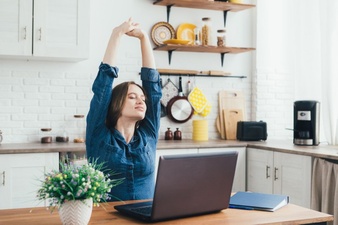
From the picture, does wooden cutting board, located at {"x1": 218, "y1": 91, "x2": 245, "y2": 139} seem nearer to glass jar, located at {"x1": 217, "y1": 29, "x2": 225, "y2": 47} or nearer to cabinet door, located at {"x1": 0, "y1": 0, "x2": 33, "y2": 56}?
glass jar, located at {"x1": 217, "y1": 29, "x2": 225, "y2": 47}

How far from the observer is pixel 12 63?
4.35 meters

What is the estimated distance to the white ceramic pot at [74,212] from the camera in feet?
5.37

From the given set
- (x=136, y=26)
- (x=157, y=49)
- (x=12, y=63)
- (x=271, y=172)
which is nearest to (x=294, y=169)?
(x=271, y=172)

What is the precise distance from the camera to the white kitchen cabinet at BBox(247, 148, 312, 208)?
12.7 ft

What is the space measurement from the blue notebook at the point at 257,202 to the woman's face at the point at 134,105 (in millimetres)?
615

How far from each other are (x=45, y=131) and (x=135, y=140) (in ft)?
7.36

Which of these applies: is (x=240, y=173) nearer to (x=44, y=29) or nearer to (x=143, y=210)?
(x=44, y=29)

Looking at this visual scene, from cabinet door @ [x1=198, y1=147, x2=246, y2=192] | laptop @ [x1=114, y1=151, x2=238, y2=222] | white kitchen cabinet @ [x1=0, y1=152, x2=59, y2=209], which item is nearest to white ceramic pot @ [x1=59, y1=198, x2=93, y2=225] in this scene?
laptop @ [x1=114, y1=151, x2=238, y2=222]

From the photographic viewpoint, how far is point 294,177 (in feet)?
13.1

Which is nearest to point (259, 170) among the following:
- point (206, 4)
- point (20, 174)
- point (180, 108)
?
point (180, 108)

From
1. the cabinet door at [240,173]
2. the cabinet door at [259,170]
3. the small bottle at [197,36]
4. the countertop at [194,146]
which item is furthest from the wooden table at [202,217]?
the small bottle at [197,36]

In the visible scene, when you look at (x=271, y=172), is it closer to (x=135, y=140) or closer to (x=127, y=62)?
(x=127, y=62)

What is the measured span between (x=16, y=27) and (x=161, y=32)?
4.98ft

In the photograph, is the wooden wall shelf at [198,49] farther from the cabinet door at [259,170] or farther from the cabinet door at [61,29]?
the cabinet door at [259,170]
